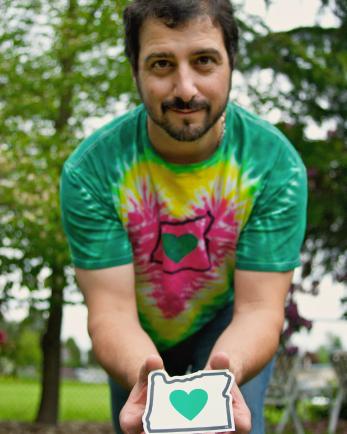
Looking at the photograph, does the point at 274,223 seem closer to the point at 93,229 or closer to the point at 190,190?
the point at 190,190

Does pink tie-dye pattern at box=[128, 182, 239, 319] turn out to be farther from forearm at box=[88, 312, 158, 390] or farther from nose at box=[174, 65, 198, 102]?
nose at box=[174, 65, 198, 102]

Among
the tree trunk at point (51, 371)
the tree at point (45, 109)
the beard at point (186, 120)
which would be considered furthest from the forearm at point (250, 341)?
the tree trunk at point (51, 371)

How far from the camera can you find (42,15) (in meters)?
7.00

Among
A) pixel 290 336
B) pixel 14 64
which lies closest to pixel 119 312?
pixel 290 336

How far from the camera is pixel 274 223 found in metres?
2.12

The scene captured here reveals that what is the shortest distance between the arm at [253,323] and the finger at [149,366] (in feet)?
0.83

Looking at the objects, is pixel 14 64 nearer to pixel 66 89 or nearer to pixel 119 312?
pixel 66 89

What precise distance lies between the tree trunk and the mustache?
6111mm

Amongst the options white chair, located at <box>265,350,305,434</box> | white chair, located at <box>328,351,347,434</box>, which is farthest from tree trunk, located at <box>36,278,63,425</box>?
white chair, located at <box>328,351,347,434</box>

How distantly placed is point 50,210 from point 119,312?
4069 millimetres

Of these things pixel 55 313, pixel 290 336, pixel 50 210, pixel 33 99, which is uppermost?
pixel 33 99

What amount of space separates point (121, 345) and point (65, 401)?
1061cm

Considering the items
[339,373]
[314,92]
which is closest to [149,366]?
[314,92]

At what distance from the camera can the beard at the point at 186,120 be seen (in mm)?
1962
